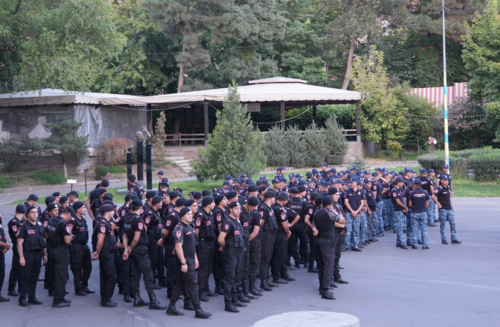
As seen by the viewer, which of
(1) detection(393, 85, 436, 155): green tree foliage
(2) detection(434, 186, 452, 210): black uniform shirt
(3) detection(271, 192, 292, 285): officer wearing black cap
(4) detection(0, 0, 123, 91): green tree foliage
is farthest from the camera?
(1) detection(393, 85, 436, 155): green tree foliage

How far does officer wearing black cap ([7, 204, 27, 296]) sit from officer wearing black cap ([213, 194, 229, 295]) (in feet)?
11.0

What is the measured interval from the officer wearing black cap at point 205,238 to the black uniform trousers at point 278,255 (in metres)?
1.55

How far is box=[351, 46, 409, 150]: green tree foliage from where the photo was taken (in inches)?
1395

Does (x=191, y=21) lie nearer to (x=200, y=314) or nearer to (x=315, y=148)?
(x=315, y=148)

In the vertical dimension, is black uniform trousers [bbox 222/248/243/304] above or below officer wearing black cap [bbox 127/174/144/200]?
below

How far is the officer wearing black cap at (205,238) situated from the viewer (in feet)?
31.1

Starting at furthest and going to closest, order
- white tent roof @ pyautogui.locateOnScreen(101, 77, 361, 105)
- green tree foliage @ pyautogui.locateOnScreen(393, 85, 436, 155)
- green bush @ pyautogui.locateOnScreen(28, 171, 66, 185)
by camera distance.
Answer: green tree foliage @ pyautogui.locateOnScreen(393, 85, 436, 155), white tent roof @ pyautogui.locateOnScreen(101, 77, 361, 105), green bush @ pyautogui.locateOnScreen(28, 171, 66, 185)

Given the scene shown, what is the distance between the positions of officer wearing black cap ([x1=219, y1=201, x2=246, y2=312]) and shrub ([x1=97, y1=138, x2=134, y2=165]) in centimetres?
2222

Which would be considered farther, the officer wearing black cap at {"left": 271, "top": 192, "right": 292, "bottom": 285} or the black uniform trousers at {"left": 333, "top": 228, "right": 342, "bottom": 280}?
the officer wearing black cap at {"left": 271, "top": 192, "right": 292, "bottom": 285}

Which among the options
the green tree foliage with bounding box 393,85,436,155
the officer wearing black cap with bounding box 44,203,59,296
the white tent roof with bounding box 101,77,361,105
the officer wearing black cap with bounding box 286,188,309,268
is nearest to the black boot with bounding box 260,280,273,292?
the officer wearing black cap with bounding box 286,188,309,268

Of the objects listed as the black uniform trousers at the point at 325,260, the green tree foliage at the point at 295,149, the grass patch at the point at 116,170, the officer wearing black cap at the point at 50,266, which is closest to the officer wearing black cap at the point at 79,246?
the officer wearing black cap at the point at 50,266

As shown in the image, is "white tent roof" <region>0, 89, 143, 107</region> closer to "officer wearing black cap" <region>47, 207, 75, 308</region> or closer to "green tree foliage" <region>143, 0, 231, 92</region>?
"green tree foliage" <region>143, 0, 231, 92</region>

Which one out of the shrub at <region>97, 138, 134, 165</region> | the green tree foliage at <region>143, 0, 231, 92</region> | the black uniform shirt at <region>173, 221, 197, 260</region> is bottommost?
the black uniform shirt at <region>173, 221, 197, 260</region>

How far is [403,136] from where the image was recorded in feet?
118
